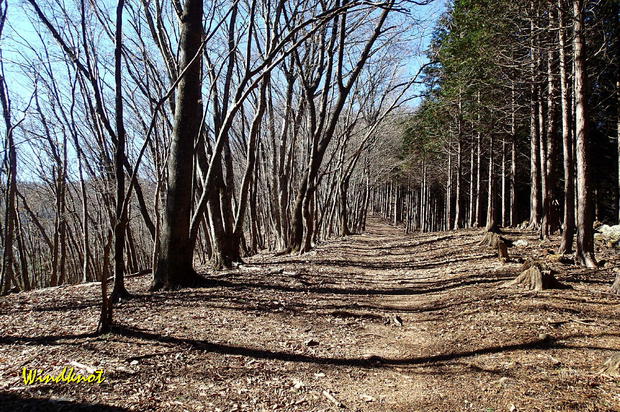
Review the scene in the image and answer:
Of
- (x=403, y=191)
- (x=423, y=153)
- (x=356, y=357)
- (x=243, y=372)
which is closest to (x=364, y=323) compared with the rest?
(x=356, y=357)

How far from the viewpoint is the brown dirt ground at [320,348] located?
10.0ft

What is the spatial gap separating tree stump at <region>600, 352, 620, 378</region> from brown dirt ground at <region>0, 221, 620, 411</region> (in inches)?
3.5

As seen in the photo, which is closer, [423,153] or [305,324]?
[305,324]

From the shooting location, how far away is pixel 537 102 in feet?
41.2

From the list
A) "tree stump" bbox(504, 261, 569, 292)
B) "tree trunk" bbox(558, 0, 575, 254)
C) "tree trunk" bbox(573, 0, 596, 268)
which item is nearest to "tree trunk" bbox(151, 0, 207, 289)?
"tree stump" bbox(504, 261, 569, 292)

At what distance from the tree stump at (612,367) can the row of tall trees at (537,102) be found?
4.89 metres

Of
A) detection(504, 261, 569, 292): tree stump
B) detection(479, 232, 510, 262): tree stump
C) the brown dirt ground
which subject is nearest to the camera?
the brown dirt ground

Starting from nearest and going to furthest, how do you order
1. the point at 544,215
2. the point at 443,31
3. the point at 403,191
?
the point at 544,215 → the point at 443,31 → the point at 403,191

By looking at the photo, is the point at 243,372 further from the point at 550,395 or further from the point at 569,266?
the point at 569,266

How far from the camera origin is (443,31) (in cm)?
2134

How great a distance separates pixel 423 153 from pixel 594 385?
24999 mm

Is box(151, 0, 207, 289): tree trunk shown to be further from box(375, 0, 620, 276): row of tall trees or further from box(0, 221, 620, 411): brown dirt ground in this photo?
box(375, 0, 620, 276): row of tall trees

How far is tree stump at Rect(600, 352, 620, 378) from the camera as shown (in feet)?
10.5

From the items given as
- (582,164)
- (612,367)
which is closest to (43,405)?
(612,367)
